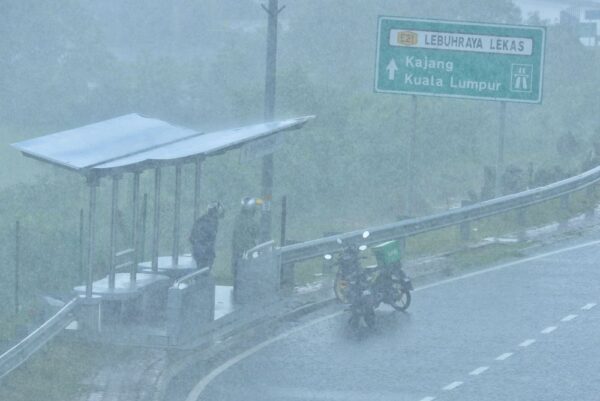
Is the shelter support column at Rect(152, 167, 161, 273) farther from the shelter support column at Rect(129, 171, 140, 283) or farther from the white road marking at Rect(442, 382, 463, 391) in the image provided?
the white road marking at Rect(442, 382, 463, 391)

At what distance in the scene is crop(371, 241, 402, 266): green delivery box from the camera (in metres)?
15.4

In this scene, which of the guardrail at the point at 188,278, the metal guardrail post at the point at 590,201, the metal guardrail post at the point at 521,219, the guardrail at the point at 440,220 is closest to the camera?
the guardrail at the point at 188,278

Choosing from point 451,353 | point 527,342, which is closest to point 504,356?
point 451,353

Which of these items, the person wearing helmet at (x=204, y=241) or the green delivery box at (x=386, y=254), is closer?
the person wearing helmet at (x=204, y=241)

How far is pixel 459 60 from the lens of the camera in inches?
896

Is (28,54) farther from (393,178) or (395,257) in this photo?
(395,257)

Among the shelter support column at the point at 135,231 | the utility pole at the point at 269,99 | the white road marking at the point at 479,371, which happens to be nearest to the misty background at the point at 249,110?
the utility pole at the point at 269,99

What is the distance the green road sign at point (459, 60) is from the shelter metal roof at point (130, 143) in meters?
7.77

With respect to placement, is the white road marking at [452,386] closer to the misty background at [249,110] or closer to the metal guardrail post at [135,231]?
the metal guardrail post at [135,231]

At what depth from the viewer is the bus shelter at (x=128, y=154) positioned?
1285cm

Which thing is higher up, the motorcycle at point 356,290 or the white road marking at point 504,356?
the motorcycle at point 356,290

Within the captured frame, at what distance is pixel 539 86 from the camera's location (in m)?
22.9

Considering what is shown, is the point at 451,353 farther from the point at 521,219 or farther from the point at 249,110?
the point at 249,110

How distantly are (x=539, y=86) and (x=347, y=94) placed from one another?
951 inches
